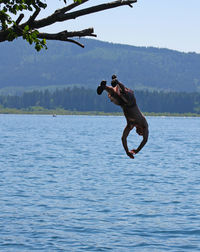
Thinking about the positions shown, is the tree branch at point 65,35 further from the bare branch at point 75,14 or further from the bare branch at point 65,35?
the bare branch at point 75,14

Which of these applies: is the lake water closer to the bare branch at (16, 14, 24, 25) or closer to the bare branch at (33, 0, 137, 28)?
the bare branch at (33, 0, 137, 28)

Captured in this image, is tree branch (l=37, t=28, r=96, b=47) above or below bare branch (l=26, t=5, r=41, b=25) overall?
below

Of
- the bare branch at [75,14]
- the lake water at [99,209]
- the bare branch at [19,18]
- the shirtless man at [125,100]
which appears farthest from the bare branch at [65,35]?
the lake water at [99,209]

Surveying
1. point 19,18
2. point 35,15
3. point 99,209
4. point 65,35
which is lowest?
point 99,209

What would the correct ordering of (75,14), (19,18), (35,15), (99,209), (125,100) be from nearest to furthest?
1. (125,100)
2. (75,14)
3. (19,18)
4. (35,15)
5. (99,209)

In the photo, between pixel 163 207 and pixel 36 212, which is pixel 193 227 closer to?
pixel 163 207

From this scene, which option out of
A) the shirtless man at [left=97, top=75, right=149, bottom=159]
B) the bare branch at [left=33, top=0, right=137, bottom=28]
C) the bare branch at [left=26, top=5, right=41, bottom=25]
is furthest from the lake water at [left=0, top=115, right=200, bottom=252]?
the shirtless man at [left=97, top=75, right=149, bottom=159]

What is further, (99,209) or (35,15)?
(99,209)

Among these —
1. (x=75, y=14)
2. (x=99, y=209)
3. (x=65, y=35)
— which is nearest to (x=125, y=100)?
(x=75, y=14)

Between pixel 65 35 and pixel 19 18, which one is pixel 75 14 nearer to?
pixel 65 35

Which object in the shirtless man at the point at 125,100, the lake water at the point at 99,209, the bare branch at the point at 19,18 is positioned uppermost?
the bare branch at the point at 19,18

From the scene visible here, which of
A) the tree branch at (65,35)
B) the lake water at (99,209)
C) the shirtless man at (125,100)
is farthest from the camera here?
the lake water at (99,209)

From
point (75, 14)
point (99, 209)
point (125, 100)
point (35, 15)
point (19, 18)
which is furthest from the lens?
point (99, 209)

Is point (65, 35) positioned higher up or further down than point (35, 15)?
further down
